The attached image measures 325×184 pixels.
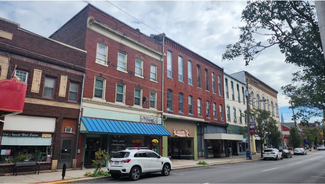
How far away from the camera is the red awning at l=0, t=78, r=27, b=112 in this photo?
1113cm

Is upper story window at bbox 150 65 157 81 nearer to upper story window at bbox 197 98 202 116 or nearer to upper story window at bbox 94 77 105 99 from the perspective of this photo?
upper story window at bbox 94 77 105 99

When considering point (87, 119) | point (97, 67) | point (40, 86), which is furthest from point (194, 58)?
point (40, 86)

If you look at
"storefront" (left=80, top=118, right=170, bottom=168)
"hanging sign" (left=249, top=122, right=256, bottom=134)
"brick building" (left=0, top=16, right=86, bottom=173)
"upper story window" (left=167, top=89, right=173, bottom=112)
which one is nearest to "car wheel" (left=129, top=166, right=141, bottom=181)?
"storefront" (left=80, top=118, right=170, bottom=168)

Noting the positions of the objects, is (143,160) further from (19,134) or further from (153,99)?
(153,99)

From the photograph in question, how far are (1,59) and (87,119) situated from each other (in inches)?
252

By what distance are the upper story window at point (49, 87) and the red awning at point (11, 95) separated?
123 inches

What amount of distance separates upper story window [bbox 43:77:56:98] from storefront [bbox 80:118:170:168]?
9.03ft

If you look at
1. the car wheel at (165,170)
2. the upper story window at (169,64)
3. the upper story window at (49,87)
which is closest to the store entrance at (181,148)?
the upper story window at (169,64)

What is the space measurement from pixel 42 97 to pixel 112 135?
6137 millimetres

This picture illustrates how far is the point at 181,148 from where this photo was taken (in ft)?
89.8

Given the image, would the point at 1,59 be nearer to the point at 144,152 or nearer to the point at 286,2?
the point at 144,152

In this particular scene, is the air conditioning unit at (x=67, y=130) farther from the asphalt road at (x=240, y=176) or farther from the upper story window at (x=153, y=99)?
the upper story window at (x=153, y=99)

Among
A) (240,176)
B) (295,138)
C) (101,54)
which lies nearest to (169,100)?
(101,54)

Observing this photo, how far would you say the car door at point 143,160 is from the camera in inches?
491
